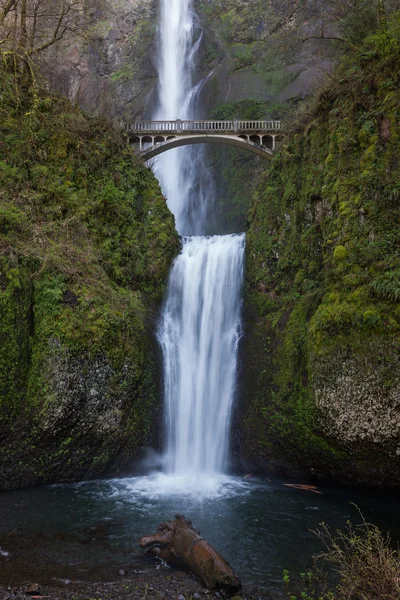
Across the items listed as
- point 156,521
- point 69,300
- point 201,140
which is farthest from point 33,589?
point 201,140

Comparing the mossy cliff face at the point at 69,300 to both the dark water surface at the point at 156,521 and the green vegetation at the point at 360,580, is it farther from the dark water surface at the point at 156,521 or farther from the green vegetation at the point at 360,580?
the green vegetation at the point at 360,580

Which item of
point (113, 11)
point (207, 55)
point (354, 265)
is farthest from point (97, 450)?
point (113, 11)

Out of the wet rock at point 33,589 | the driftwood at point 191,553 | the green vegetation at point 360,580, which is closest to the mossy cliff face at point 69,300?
the driftwood at point 191,553

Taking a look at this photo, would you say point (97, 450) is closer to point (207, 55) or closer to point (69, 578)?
point (69, 578)

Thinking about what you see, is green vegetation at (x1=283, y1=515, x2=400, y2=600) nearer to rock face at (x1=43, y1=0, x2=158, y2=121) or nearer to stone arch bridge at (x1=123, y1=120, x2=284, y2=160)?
stone arch bridge at (x1=123, y1=120, x2=284, y2=160)

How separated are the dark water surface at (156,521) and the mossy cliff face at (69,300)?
1123 millimetres

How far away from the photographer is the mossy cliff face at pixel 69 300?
10.0 meters

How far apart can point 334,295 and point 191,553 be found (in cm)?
663

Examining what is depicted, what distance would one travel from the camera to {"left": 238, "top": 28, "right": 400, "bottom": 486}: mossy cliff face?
380 inches

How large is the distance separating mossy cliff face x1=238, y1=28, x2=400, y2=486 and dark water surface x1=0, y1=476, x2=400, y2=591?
1149 mm

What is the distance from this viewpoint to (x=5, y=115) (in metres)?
14.6

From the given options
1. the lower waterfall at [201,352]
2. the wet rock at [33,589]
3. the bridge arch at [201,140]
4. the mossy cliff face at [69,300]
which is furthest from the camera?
the bridge arch at [201,140]

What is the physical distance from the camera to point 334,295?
35.4 ft

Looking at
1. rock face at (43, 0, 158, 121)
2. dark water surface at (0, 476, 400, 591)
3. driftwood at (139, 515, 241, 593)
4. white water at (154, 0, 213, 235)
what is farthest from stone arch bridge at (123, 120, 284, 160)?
driftwood at (139, 515, 241, 593)
